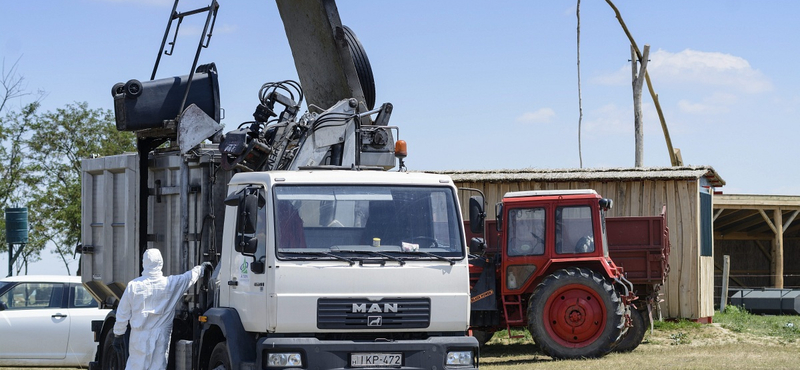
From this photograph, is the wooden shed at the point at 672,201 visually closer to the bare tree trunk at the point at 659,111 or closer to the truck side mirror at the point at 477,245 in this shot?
the bare tree trunk at the point at 659,111

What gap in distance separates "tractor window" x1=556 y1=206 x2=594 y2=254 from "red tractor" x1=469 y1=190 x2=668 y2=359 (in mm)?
15

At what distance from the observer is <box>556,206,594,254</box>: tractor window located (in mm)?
15484

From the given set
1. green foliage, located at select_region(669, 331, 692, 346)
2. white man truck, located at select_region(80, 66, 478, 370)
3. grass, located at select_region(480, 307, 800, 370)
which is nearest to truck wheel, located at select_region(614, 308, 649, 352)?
grass, located at select_region(480, 307, 800, 370)

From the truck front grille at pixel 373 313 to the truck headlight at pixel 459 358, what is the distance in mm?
334

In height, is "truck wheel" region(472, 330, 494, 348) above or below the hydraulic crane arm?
below

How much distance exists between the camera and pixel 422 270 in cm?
875

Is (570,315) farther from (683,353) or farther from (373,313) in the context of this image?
(373,313)

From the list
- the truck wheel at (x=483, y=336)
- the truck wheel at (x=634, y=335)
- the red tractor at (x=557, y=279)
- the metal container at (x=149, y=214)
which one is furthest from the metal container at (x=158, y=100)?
the truck wheel at (x=634, y=335)

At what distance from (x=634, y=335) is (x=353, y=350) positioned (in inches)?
359

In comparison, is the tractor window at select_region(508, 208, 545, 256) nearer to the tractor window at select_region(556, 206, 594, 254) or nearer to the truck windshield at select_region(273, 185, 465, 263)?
the tractor window at select_region(556, 206, 594, 254)

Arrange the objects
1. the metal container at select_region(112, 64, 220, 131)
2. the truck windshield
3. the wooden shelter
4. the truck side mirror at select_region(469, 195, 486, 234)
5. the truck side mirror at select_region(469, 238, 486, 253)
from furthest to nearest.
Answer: the wooden shelter → the metal container at select_region(112, 64, 220, 131) → the truck side mirror at select_region(469, 238, 486, 253) → the truck side mirror at select_region(469, 195, 486, 234) → the truck windshield

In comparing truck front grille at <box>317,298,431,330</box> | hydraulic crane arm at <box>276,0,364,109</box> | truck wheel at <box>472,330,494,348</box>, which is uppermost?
hydraulic crane arm at <box>276,0,364,109</box>

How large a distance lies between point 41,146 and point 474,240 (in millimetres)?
23366

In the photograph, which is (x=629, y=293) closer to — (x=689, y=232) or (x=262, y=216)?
(x=689, y=232)
